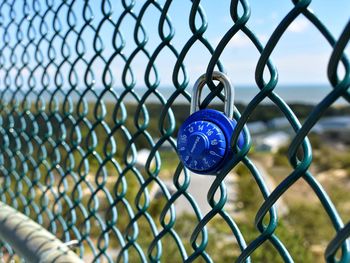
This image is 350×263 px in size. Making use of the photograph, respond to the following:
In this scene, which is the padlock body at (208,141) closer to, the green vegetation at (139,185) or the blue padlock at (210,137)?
the blue padlock at (210,137)

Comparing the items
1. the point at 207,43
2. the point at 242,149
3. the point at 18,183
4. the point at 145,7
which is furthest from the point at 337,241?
the point at 18,183

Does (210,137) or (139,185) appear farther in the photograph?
(139,185)

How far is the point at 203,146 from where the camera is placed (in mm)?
582

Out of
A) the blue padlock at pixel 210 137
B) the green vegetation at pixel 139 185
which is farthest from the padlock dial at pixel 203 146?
the green vegetation at pixel 139 185

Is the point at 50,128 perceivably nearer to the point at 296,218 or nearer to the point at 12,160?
the point at 12,160

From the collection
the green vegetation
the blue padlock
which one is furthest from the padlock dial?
the green vegetation

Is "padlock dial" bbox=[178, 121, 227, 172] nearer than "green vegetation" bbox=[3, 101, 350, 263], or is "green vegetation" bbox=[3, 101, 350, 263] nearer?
"padlock dial" bbox=[178, 121, 227, 172]

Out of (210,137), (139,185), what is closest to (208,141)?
(210,137)

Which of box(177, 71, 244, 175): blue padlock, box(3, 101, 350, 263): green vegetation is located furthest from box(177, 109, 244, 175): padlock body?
box(3, 101, 350, 263): green vegetation

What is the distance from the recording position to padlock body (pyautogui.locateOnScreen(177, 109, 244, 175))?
0.58m

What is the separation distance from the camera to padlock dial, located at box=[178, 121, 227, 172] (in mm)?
581

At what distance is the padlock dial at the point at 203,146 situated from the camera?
581mm

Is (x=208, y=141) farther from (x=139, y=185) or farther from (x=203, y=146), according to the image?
(x=139, y=185)

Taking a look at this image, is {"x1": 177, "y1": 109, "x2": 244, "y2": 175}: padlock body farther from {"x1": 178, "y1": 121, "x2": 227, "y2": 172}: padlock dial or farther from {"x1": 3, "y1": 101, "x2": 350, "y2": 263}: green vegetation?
{"x1": 3, "y1": 101, "x2": 350, "y2": 263}: green vegetation
